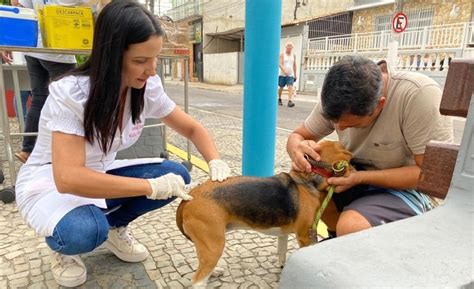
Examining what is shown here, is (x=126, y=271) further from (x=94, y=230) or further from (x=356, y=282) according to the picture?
(x=356, y=282)

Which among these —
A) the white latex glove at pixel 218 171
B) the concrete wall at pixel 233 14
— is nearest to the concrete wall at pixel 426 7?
the concrete wall at pixel 233 14

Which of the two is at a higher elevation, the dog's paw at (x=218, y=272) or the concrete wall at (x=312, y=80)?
the concrete wall at (x=312, y=80)

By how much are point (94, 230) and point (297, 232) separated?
3.26 feet

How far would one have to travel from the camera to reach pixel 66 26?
3080mm

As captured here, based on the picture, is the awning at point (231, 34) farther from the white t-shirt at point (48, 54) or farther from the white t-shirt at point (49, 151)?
the white t-shirt at point (49, 151)

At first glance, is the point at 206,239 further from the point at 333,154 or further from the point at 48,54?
the point at 48,54

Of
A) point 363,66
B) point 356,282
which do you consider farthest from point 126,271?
point 356,282

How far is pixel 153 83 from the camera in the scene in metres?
2.16

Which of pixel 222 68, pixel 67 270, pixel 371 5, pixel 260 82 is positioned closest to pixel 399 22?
pixel 371 5

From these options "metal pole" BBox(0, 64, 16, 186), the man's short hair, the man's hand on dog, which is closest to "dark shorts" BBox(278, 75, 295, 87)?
"metal pole" BBox(0, 64, 16, 186)

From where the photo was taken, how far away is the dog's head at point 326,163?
1846mm

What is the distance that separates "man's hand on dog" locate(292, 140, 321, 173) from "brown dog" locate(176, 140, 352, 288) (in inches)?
1.3

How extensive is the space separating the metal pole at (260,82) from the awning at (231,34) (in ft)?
75.9

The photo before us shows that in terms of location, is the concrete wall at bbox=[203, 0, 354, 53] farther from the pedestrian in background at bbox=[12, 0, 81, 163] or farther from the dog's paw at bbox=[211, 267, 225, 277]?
the dog's paw at bbox=[211, 267, 225, 277]
